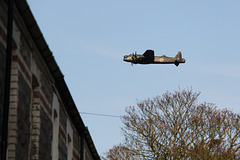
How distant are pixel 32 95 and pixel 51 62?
130cm

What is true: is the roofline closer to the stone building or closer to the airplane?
the stone building

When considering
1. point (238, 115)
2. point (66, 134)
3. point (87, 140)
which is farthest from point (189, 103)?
point (66, 134)

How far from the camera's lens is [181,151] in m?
31.6

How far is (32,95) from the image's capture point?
411 inches

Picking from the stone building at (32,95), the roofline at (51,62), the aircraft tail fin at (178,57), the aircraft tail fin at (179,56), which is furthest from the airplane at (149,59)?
the stone building at (32,95)

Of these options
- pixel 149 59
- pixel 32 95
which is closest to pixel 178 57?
pixel 149 59

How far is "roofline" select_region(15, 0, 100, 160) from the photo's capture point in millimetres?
9011

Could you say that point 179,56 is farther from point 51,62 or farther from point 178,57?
point 51,62

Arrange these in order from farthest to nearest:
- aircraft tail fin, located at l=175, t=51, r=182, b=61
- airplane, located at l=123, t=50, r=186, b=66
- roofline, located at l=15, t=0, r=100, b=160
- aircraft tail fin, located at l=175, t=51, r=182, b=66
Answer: aircraft tail fin, located at l=175, t=51, r=182, b=61 → aircraft tail fin, located at l=175, t=51, r=182, b=66 → airplane, located at l=123, t=50, r=186, b=66 → roofline, located at l=15, t=0, r=100, b=160

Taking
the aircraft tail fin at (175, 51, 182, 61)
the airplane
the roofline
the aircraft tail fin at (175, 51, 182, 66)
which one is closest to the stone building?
the roofline

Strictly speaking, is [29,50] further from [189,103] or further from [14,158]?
[189,103]

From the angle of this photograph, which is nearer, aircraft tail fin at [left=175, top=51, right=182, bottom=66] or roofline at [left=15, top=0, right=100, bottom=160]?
roofline at [left=15, top=0, right=100, bottom=160]

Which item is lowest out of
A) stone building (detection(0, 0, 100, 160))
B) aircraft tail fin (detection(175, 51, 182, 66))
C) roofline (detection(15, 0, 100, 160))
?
stone building (detection(0, 0, 100, 160))

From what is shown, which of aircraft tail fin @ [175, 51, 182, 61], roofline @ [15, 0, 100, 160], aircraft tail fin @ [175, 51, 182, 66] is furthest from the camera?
aircraft tail fin @ [175, 51, 182, 61]
